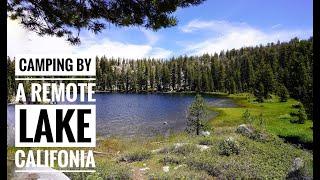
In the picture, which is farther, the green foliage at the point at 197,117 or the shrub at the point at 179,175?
the green foliage at the point at 197,117

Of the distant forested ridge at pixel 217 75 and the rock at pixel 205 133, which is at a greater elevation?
the distant forested ridge at pixel 217 75

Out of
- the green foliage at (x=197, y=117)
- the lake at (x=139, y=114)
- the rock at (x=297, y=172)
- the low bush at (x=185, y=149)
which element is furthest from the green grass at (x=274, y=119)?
the low bush at (x=185, y=149)

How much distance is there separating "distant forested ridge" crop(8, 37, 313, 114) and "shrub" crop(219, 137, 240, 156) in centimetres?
1443

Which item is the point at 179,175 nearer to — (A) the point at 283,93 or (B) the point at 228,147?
Result: (B) the point at 228,147

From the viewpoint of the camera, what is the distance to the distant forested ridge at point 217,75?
3756 centimetres

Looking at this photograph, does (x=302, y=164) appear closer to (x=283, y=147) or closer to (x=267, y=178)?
(x=267, y=178)

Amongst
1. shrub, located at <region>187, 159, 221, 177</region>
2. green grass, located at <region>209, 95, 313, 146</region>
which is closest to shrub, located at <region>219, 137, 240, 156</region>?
shrub, located at <region>187, 159, 221, 177</region>

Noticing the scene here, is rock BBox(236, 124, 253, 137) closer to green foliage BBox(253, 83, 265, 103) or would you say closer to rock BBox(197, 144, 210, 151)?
rock BBox(197, 144, 210, 151)

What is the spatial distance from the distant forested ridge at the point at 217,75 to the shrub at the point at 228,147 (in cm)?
1443

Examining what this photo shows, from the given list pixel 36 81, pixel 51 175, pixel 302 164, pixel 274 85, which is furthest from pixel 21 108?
pixel 274 85

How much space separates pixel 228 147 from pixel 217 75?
4139cm

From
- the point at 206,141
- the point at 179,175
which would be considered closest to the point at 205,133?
the point at 206,141

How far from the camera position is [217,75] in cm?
6100

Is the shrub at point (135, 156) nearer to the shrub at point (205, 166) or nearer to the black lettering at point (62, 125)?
the shrub at point (205, 166)
